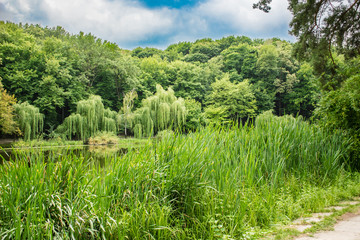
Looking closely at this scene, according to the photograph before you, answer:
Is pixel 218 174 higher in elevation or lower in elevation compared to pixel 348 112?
lower

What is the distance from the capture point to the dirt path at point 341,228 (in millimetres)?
2217

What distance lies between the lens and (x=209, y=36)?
6500 centimetres

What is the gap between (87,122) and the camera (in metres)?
21.1

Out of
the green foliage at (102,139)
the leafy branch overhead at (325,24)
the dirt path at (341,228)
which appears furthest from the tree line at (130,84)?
the dirt path at (341,228)

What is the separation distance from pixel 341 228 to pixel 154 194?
1.97 metres

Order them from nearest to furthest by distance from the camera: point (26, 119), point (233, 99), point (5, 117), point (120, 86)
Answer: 1. point (5, 117)
2. point (26, 119)
3. point (233, 99)
4. point (120, 86)

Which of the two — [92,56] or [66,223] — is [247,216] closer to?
[66,223]

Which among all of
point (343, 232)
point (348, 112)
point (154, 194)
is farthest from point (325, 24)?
point (154, 194)

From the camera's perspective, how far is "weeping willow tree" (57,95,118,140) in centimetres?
2080

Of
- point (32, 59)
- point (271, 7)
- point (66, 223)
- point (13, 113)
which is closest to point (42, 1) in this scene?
point (32, 59)

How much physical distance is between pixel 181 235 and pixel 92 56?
33123 mm

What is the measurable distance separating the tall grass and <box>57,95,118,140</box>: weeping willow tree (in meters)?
19.0

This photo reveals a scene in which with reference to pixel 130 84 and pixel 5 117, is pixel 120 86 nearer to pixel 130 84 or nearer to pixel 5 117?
pixel 130 84

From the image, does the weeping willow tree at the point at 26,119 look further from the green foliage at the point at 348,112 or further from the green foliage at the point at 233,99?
the green foliage at the point at 233,99
